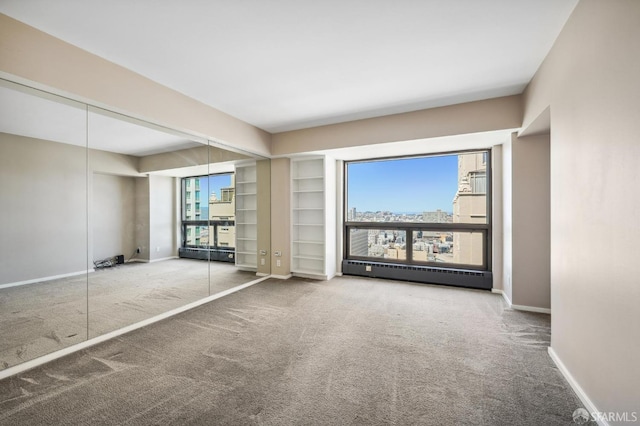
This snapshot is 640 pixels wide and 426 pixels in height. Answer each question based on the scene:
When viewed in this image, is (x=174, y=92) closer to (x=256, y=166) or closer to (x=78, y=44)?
(x=78, y=44)

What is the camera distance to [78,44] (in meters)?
2.20

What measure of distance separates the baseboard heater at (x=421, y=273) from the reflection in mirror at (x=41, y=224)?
4.04 metres

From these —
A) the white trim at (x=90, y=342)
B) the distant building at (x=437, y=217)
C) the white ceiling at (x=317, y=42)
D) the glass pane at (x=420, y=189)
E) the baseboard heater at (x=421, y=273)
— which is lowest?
the white trim at (x=90, y=342)

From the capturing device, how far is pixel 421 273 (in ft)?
14.6

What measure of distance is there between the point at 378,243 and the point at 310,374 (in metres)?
3.41

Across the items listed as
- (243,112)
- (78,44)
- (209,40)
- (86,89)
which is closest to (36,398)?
(86,89)

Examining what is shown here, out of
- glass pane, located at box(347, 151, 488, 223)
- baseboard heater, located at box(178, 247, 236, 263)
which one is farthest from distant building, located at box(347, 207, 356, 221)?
baseboard heater, located at box(178, 247, 236, 263)

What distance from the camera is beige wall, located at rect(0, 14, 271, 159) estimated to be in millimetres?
1895

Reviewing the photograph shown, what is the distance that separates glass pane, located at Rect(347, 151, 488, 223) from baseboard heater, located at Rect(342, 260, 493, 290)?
90 cm

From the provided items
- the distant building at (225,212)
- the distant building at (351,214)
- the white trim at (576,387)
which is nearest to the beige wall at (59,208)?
the distant building at (225,212)

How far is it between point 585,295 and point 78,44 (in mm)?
4523

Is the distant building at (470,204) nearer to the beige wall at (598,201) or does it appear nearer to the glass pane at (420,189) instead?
the glass pane at (420,189)

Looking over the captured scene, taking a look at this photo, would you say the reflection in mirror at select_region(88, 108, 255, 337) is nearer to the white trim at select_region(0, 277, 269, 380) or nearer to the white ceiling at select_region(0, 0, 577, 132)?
the white trim at select_region(0, 277, 269, 380)

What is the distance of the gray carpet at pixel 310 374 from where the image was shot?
1.56 metres
